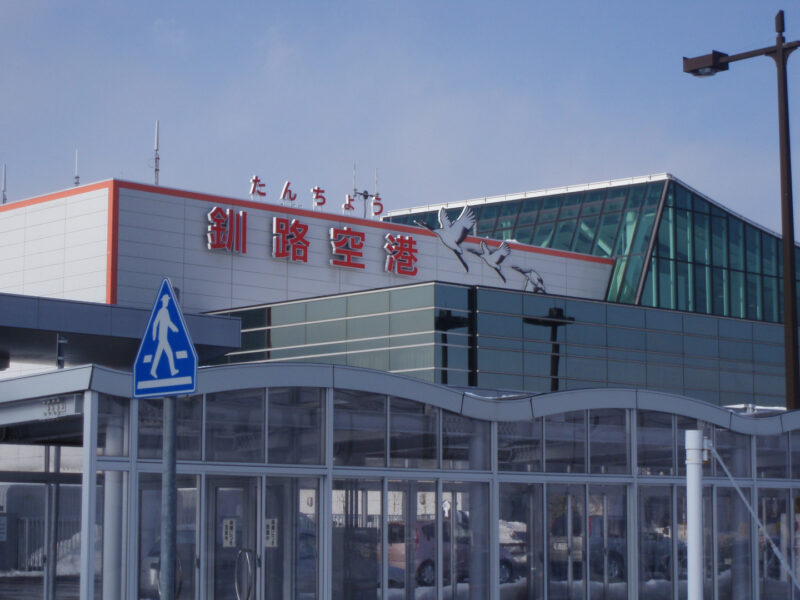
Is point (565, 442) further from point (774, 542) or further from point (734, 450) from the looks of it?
point (774, 542)

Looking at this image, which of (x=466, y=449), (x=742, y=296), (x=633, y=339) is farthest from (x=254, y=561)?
(x=742, y=296)

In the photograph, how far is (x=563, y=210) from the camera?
5625 cm

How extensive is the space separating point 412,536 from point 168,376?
9309mm

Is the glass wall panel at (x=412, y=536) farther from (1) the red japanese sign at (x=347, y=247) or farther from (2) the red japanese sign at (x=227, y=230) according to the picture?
(1) the red japanese sign at (x=347, y=247)

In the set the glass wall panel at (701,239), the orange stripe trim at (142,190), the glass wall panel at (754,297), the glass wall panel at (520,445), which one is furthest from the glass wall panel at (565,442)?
the glass wall panel at (754,297)

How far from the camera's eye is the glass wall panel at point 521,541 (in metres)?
19.3

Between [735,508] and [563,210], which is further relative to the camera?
[563,210]

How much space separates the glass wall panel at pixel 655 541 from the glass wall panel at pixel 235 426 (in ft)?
24.1

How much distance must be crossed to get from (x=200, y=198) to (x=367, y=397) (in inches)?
Result: 1019

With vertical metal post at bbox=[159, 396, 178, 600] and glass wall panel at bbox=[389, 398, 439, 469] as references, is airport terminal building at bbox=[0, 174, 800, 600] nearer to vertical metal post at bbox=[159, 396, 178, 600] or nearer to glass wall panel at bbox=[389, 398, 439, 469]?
glass wall panel at bbox=[389, 398, 439, 469]

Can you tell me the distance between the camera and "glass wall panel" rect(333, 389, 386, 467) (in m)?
17.5

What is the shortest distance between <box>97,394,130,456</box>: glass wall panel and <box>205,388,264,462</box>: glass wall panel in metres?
1.31

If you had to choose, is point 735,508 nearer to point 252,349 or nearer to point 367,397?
point 367,397

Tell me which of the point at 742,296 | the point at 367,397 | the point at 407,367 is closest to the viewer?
the point at 367,397
